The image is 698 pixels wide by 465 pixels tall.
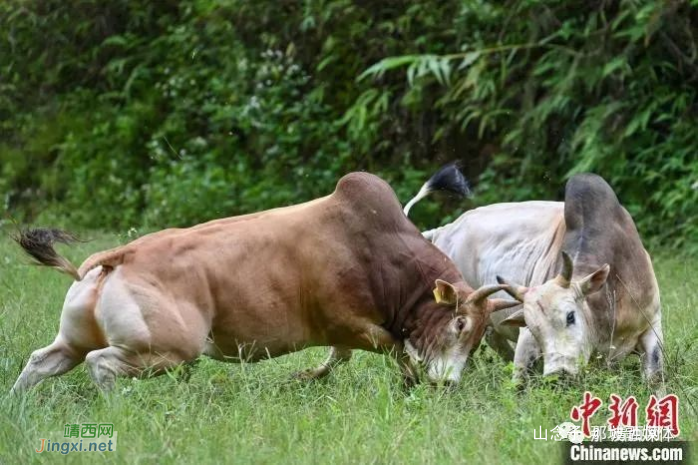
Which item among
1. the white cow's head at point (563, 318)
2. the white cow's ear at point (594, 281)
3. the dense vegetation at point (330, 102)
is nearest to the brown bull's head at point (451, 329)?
the white cow's head at point (563, 318)

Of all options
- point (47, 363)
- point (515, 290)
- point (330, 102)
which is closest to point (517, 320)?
point (515, 290)

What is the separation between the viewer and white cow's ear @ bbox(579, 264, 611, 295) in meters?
6.54

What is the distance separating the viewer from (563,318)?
6.48 metres

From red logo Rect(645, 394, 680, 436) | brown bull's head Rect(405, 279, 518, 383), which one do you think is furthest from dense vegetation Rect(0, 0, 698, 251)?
red logo Rect(645, 394, 680, 436)

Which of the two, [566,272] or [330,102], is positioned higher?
[566,272]

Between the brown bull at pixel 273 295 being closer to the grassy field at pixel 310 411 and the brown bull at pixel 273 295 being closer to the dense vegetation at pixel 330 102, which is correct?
the grassy field at pixel 310 411

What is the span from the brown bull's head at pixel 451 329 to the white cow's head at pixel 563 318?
307 mm

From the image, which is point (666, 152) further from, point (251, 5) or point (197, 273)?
point (197, 273)

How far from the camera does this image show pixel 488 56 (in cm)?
1288

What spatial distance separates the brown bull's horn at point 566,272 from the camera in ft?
21.2

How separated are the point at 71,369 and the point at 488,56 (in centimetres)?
713

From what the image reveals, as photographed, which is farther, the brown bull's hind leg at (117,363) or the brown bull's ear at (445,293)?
the brown bull's ear at (445,293)

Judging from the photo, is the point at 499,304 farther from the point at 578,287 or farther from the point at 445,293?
the point at 578,287

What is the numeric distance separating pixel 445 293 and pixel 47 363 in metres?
1.96
